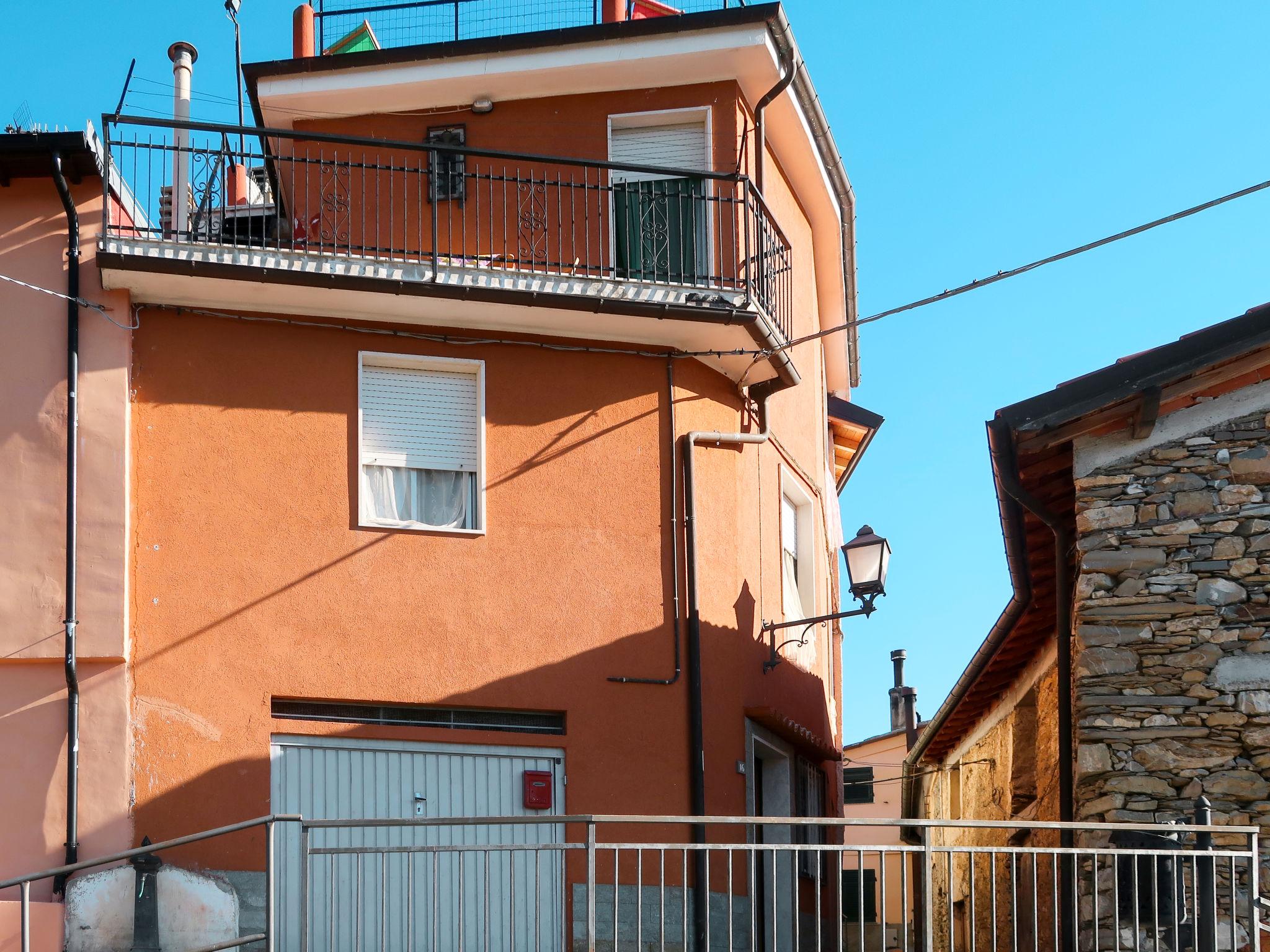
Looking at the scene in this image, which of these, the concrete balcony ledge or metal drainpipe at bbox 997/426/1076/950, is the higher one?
the concrete balcony ledge

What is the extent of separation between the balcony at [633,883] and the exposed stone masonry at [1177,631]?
410 millimetres

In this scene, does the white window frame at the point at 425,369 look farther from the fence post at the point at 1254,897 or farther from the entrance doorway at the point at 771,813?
the fence post at the point at 1254,897

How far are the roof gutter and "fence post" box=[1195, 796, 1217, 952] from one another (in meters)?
7.16

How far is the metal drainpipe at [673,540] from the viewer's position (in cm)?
1291

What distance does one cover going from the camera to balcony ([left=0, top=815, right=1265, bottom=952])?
30.1 ft

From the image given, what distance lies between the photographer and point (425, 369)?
13180mm

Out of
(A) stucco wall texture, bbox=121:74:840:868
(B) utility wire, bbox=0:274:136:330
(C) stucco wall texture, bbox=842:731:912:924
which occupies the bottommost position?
(C) stucco wall texture, bbox=842:731:912:924

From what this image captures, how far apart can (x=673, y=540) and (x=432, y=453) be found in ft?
6.48

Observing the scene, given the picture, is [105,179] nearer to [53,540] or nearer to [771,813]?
[53,540]

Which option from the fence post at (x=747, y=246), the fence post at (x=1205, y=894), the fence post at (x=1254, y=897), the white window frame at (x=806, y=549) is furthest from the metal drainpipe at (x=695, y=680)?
the fence post at (x=1254, y=897)

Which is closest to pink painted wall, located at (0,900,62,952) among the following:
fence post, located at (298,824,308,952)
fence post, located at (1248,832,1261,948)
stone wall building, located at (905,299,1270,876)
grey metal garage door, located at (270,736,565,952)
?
grey metal garage door, located at (270,736,565,952)

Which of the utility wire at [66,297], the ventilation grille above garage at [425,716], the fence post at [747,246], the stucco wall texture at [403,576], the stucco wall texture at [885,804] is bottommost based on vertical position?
the stucco wall texture at [885,804]

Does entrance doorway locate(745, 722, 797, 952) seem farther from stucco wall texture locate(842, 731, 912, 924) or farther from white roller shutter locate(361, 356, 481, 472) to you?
stucco wall texture locate(842, 731, 912, 924)

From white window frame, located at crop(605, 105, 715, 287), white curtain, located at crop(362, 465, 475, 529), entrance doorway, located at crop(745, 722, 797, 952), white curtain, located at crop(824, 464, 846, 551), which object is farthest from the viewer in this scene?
Result: white curtain, located at crop(824, 464, 846, 551)
